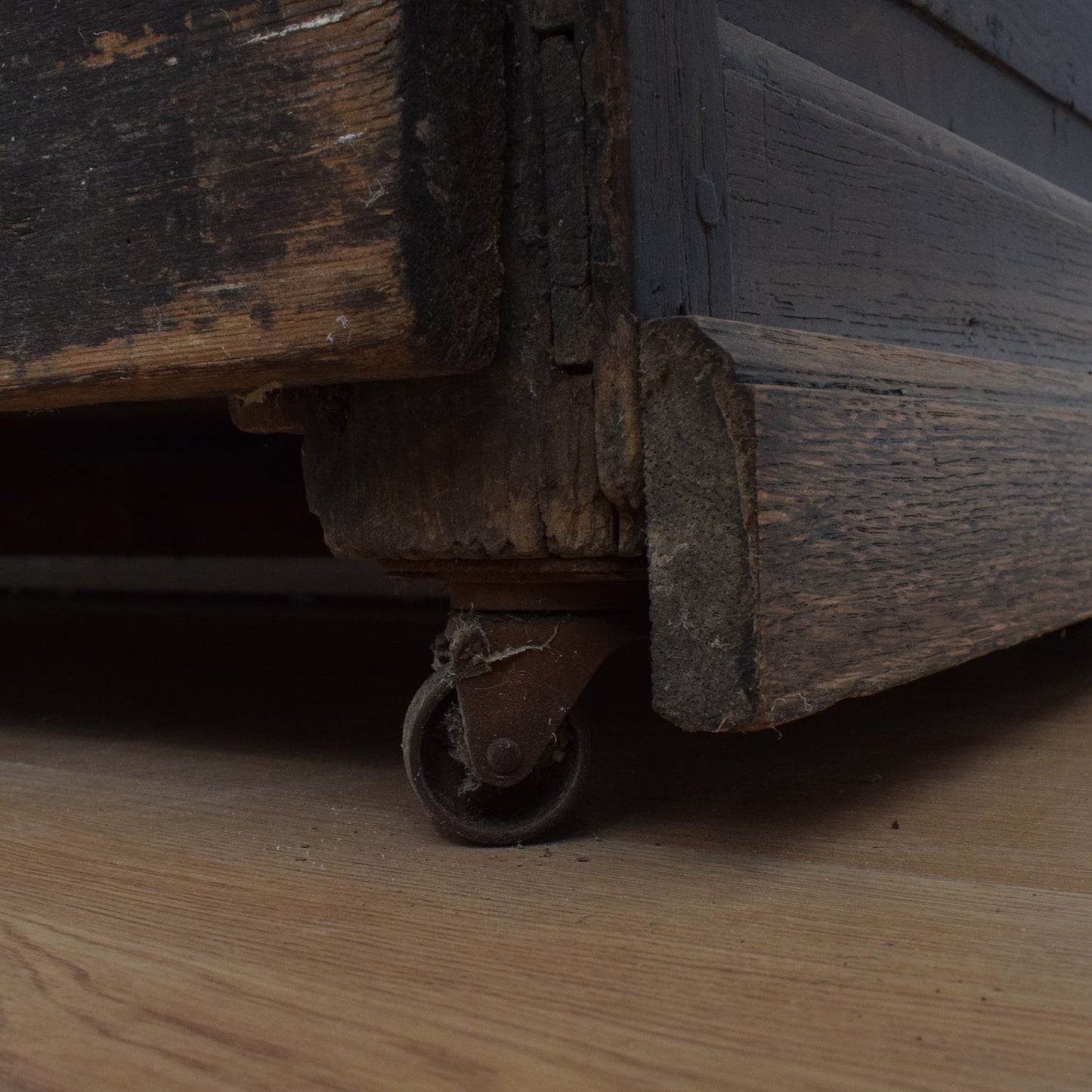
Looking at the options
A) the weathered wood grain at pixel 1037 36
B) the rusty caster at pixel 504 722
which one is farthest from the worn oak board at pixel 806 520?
the weathered wood grain at pixel 1037 36

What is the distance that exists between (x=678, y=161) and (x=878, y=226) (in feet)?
1.14

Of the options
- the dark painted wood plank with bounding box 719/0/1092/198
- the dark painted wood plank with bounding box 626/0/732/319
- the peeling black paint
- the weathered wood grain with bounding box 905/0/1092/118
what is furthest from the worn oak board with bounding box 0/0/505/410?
the weathered wood grain with bounding box 905/0/1092/118

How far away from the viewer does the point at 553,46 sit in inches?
36.4

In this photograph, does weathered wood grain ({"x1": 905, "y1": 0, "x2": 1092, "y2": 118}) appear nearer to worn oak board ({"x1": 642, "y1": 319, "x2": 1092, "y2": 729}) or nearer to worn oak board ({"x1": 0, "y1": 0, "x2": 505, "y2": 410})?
worn oak board ({"x1": 642, "y1": 319, "x2": 1092, "y2": 729})

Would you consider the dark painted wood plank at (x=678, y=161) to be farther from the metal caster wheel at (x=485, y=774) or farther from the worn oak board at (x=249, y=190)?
the metal caster wheel at (x=485, y=774)

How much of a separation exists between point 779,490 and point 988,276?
0.70 meters

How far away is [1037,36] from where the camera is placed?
167 centimetres

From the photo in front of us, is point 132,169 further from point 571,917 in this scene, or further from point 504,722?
point 571,917

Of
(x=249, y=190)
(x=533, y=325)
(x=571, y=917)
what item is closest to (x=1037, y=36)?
(x=533, y=325)

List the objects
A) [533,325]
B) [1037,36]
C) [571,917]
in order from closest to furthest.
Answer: [571,917]
[533,325]
[1037,36]

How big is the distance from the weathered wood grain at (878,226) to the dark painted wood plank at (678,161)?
0.12ft

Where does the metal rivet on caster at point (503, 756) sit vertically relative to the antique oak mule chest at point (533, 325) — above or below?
below

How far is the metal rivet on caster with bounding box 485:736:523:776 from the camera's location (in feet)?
3.28

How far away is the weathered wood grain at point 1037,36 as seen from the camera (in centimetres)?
147
